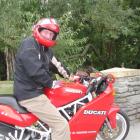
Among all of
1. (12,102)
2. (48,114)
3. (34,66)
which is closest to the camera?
(34,66)

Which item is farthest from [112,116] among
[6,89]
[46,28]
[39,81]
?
[6,89]

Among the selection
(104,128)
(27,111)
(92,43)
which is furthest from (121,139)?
(92,43)

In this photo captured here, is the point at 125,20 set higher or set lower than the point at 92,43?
higher

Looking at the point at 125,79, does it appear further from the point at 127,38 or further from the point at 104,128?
the point at 127,38

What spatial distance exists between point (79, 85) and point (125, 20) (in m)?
7.25

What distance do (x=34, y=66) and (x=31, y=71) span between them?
0.07m

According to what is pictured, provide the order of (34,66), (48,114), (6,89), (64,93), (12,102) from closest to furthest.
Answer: (34,66)
(48,114)
(12,102)
(64,93)
(6,89)

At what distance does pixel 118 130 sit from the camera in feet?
23.9

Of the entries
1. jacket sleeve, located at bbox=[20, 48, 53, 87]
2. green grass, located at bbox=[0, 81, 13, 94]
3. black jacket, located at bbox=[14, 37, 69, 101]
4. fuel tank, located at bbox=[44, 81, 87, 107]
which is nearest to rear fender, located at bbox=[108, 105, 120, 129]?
fuel tank, located at bbox=[44, 81, 87, 107]

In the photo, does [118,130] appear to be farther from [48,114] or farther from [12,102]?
[12,102]

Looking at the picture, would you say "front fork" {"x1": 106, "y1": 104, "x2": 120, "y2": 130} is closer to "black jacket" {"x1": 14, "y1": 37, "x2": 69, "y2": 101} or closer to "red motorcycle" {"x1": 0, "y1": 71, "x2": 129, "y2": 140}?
"red motorcycle" {"x1": 0, "y1": 71, "x2": 129, "y2": 140}

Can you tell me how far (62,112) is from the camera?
6.68m

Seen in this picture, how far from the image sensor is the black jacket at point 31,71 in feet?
20.6

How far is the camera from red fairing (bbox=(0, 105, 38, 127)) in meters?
6.43
